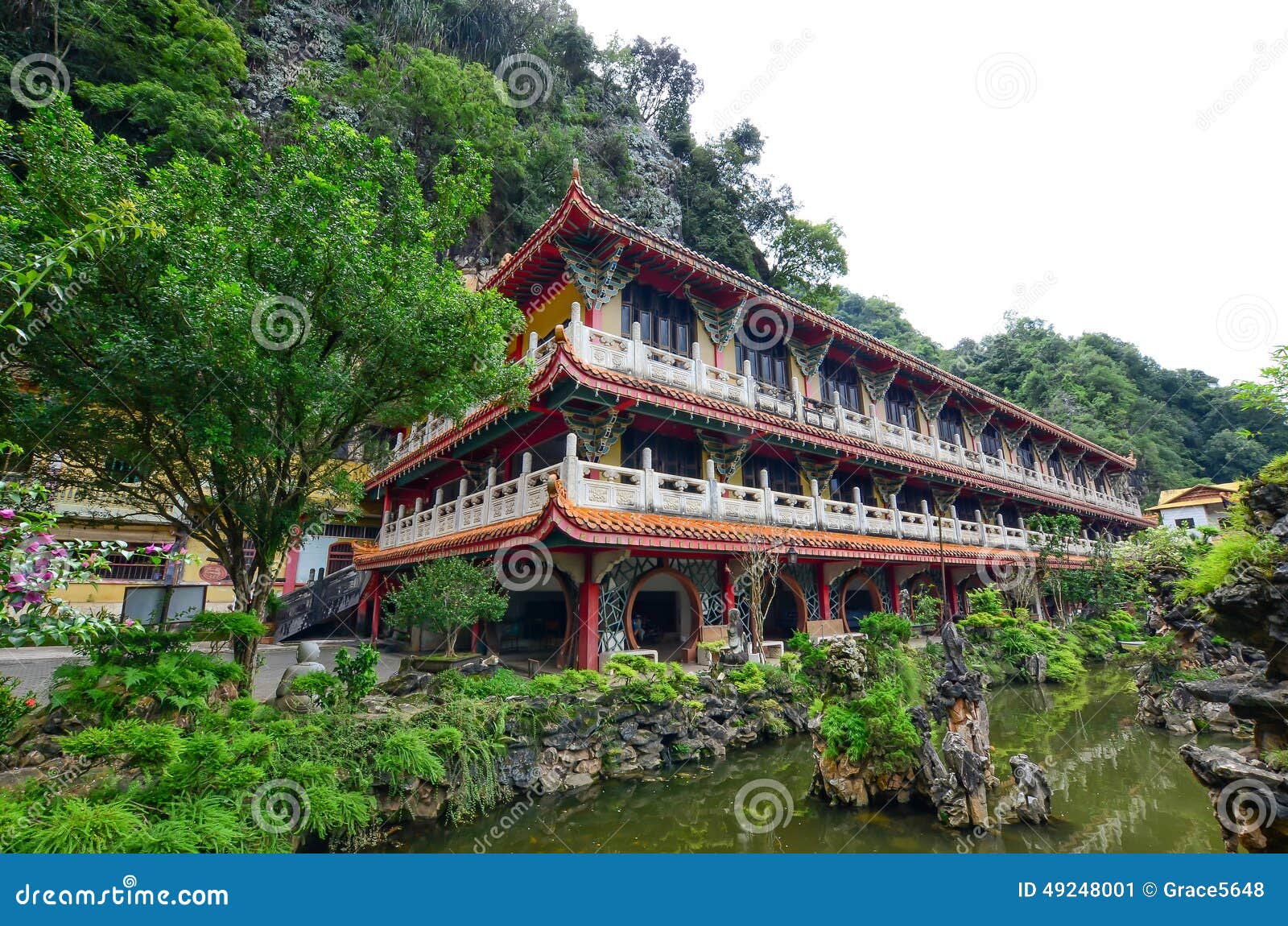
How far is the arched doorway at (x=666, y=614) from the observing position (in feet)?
40.7

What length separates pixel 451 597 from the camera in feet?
30.6

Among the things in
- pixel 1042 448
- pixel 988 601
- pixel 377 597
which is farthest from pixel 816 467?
pixel 1042 448

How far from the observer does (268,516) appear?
7.40m

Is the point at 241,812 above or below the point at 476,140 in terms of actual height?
below

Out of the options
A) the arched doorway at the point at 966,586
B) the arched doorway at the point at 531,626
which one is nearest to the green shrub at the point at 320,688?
the arched doorway at the point at 531,626

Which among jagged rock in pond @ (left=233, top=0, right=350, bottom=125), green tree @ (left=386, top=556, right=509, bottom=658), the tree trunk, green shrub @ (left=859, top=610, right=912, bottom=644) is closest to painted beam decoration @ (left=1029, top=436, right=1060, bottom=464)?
green shrub @ (left=859, top=610, right=912, bottom=644)

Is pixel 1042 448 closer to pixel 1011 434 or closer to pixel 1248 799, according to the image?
pixel 1011 434

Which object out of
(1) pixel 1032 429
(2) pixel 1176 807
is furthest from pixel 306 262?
(1) pixel 1032 429

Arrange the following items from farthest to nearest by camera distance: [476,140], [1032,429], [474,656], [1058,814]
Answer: [1032,429]
[476,140]
[474,656]
[1058,814]

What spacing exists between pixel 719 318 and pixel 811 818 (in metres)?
10.7

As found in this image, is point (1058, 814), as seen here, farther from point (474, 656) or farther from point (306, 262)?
point (306, 262)

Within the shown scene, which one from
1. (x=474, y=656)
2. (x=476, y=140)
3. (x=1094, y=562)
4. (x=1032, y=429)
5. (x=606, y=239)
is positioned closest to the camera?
(x=474, y=656)

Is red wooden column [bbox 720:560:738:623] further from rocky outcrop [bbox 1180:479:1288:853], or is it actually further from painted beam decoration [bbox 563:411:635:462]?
rocky outcrop [bbox 1180:479:1288:853]

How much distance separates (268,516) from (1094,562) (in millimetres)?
24069
